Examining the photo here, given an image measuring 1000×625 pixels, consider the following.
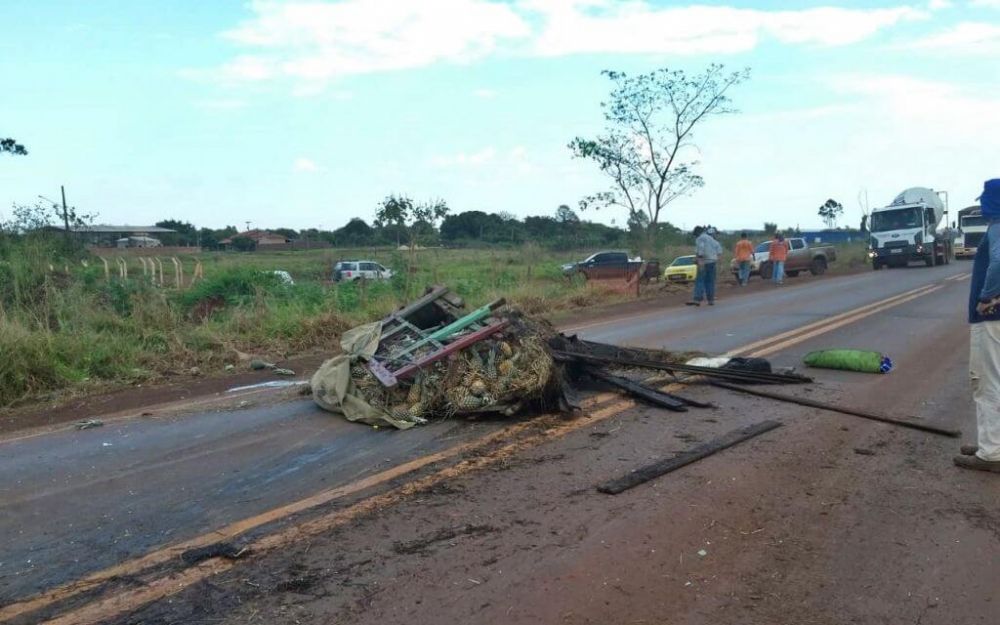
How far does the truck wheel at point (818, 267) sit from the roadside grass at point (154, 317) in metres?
17.5

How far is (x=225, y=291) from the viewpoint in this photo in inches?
606

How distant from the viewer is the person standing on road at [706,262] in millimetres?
18141

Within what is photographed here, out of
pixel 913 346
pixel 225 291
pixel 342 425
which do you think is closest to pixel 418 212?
pixel 225 291

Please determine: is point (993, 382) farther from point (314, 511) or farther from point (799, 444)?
point (314, 511)

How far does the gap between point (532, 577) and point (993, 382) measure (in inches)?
141

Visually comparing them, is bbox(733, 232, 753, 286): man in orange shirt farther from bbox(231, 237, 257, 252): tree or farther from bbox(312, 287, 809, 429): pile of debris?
bbox(231, 237, 257, 252): tree

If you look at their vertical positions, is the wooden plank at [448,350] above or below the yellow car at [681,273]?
above

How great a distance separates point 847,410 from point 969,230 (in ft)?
143

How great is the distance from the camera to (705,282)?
61.6 ft

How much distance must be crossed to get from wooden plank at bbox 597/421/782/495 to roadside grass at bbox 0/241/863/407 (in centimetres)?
Result: 660

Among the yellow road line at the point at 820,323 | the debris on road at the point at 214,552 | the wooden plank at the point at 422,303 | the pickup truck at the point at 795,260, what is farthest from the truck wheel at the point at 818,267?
the debris on road at the point at 214,552

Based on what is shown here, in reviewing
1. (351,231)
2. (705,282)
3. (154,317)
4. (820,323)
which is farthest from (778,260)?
(351,231)

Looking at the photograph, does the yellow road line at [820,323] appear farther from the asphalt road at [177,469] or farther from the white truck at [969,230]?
the white truck at [969,230]

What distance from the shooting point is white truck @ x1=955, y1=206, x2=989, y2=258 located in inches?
1679
